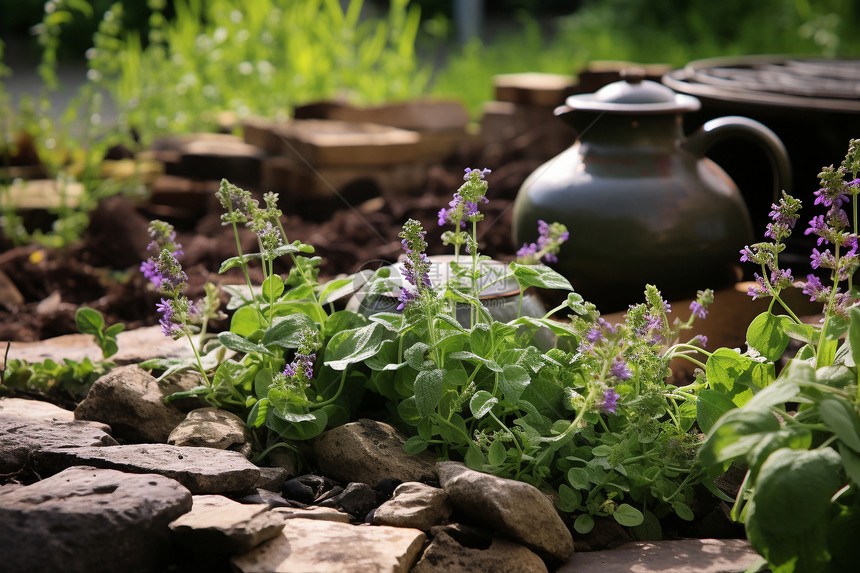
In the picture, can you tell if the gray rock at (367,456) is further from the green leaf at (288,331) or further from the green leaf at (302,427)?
the green leaf at (288,331)

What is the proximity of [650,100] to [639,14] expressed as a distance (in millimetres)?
5307

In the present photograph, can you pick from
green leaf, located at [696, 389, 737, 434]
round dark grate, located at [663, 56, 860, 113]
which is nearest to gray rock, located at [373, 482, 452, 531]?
green leaf, located at [696, 389, 737, 434]

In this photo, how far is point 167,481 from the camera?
1298 millimetres

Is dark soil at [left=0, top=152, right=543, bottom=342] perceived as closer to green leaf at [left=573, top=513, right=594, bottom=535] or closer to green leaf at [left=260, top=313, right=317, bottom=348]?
green leaf at [left=260, top=313, right=317, bottom=348]

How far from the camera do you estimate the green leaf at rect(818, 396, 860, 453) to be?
44.0 inches

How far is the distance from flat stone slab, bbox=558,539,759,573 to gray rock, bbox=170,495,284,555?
461 mm

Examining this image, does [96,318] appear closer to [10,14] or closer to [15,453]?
[15,453]

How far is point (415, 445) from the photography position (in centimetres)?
149

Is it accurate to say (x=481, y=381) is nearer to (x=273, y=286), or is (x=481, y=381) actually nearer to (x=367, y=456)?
(x=367, y=456)

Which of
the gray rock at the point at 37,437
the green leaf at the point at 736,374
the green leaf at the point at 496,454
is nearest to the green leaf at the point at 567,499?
the green leaf at the point at 496,454

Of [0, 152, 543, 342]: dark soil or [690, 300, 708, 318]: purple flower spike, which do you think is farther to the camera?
[0, 152, 543, 342]: dark soil

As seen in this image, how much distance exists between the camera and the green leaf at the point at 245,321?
5.70 feet

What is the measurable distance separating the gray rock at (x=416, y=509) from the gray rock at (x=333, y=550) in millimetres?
26

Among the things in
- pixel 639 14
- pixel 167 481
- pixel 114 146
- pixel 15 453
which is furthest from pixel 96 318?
pixel 639 14
